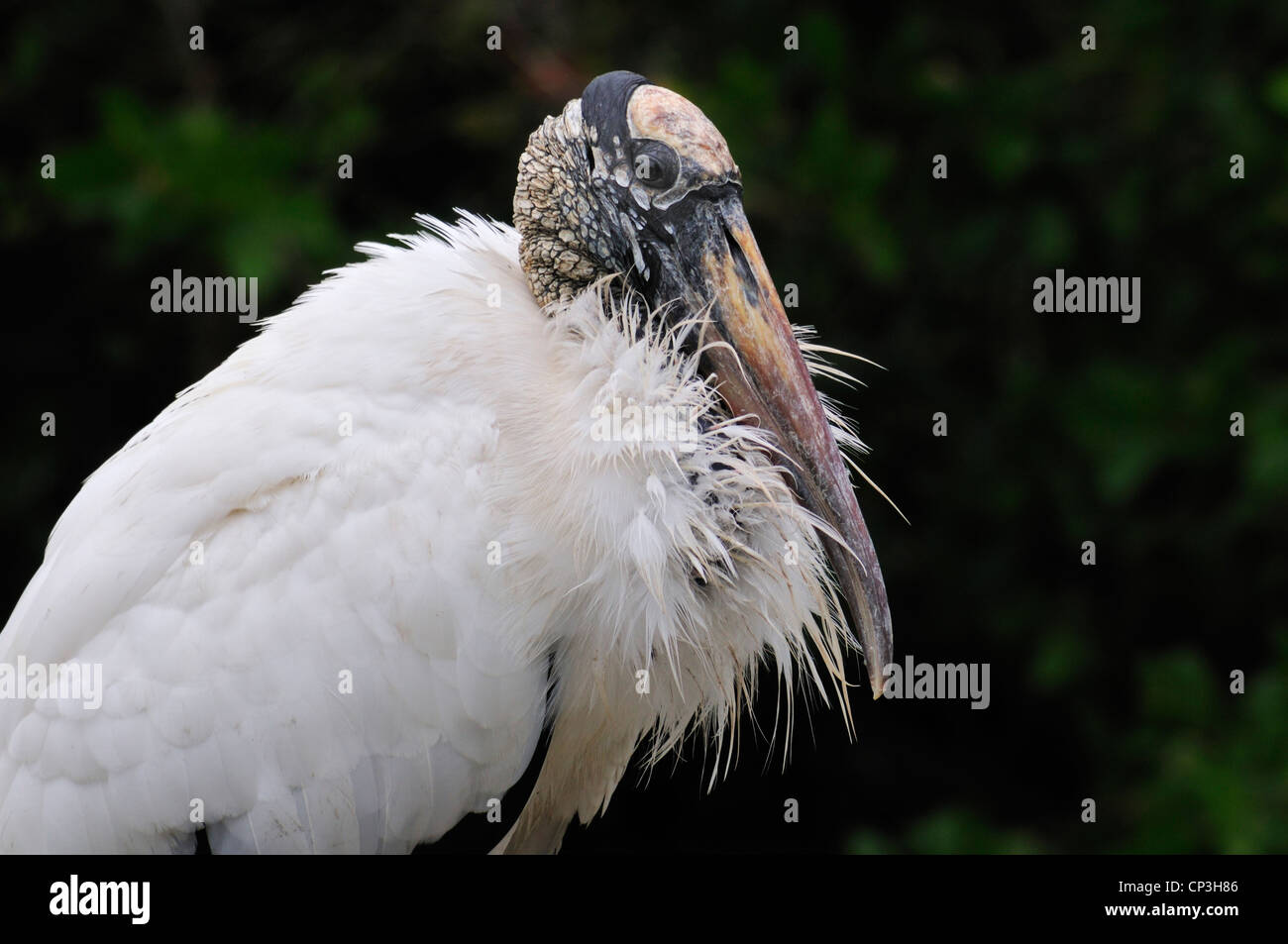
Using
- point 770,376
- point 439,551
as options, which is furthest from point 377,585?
point 770,376

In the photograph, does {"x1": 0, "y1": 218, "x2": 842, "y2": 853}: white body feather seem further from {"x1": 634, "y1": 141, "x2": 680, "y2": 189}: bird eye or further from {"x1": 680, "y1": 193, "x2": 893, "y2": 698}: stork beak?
{"x1": 634, "y1": 141, "x2": 680, "y2": 189}: bird eye

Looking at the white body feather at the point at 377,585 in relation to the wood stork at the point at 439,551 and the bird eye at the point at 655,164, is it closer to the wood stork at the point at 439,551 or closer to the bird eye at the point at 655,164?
the wood stork at the point at 439,551

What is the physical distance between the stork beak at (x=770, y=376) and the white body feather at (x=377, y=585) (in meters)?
0.05

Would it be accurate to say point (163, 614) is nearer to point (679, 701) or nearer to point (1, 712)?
point (1, 712)

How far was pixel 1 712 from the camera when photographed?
2.29m

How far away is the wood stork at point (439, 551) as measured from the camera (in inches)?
86.3

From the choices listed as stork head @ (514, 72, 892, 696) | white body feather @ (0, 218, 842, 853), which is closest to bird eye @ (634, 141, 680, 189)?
stork head @ (514, 72, 892, 696)

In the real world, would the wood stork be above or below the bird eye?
below

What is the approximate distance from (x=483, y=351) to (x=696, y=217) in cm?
40

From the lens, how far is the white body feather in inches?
86.1

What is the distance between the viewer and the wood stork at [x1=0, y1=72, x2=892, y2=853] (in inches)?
86.3

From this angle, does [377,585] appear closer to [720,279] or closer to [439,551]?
[439,551]

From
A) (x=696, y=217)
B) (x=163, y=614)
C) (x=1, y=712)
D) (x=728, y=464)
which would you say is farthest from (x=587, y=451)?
(x=1, y=712)

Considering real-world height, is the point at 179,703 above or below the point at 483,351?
→ below
